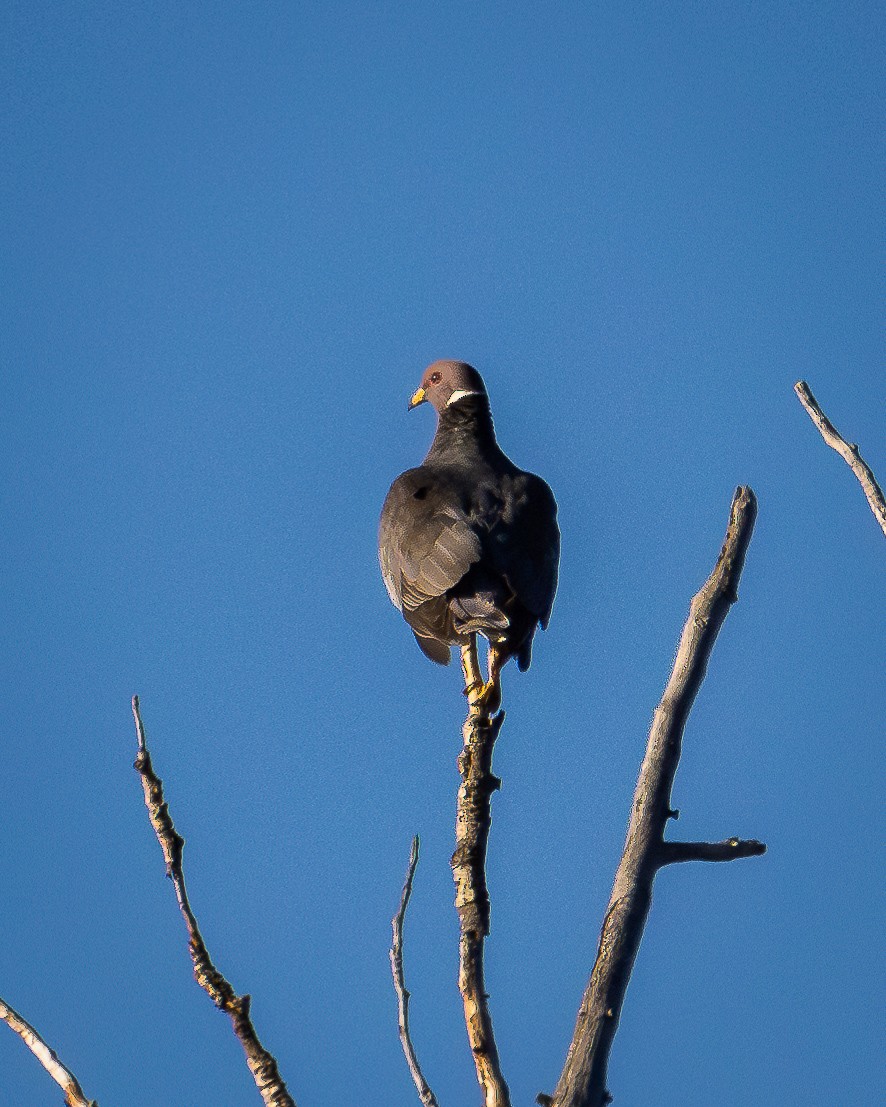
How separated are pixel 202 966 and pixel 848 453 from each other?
204 centimetres

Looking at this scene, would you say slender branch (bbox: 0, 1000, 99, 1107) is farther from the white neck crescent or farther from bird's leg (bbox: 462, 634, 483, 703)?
the white neck crescent

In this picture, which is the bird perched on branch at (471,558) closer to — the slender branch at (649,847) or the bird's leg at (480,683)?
the bird's leg at (480,683)

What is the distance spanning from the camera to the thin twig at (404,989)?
3.64m

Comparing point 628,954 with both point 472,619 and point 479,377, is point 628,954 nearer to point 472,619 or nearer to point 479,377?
point 472,619

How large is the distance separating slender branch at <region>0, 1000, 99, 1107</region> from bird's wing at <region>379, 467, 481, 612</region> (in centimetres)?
313

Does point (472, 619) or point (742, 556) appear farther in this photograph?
point (472, 619)

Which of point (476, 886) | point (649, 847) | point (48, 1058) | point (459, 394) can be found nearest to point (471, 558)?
point (459, 394)

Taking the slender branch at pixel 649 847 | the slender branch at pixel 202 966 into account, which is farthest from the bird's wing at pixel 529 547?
the slender branch at pixel 202 966

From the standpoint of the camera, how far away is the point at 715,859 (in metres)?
3.99

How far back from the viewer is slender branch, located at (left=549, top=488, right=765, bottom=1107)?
3605mm

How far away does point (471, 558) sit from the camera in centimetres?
645

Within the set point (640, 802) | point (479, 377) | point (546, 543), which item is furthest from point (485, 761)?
point (479, 377)

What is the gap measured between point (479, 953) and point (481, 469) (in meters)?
3.72

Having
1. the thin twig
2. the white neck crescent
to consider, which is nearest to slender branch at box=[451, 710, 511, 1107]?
the thin twig
